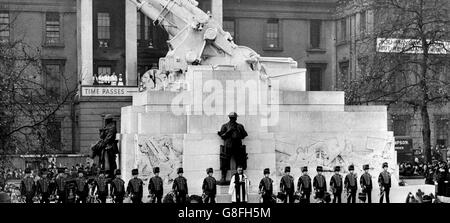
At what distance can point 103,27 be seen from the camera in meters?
62.7

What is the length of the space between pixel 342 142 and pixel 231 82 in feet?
13.8

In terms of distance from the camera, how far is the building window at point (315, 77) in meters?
68.9

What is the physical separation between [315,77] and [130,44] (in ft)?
60.8

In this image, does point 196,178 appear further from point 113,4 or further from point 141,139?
point 113,4

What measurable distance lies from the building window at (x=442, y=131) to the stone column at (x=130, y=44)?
24.0m

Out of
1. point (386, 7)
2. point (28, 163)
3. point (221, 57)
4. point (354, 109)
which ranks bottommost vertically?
point (28, 163)

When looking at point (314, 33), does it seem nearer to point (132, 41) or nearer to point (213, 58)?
point (132, 41)

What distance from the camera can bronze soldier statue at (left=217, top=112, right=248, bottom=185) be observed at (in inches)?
933

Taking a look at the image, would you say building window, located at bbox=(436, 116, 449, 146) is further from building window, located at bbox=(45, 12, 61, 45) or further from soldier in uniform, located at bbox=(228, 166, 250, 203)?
soldier in uniform, located at bbox=(228, 166, 250, 203)

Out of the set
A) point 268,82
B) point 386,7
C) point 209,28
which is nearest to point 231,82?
point 268,82

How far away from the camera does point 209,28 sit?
90.0 feet

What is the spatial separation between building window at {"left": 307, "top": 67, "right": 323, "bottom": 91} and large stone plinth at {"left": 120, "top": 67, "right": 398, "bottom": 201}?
139ft

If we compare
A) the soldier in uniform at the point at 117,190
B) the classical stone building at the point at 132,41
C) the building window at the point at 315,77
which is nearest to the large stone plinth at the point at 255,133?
the soldier in uniform at the point at 117,190

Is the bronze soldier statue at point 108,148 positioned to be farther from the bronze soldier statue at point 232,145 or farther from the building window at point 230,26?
the building window at point 230,26
